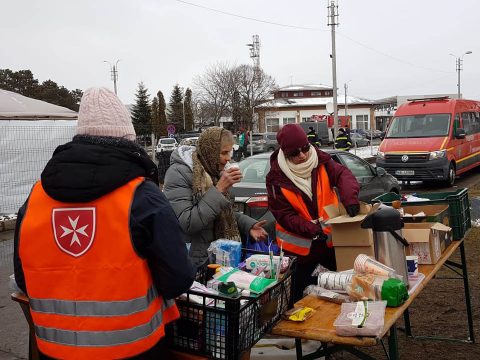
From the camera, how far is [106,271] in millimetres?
1784

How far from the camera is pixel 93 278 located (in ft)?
5.90

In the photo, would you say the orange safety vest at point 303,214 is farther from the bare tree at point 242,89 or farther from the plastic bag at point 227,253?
the bare tree at point 242,89

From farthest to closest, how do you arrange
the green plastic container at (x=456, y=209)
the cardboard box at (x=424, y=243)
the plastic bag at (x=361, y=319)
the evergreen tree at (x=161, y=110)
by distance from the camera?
the evergreen tree at (x=161, y=110) < the green plastic container at (x=456, y=209) < the cardboard box at (x=424, y=243) < the plastic bag at (x=361, y=319)

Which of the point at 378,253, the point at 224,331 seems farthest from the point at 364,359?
the point at 224,331

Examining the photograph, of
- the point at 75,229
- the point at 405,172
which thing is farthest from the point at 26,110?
the point at 75,229

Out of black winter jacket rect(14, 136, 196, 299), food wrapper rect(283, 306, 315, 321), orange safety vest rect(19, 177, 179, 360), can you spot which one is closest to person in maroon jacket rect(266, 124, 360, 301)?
food wrapper rect(283, 306, 315, 321)

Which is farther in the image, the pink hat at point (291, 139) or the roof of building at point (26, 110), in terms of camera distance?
the roof of building at point (26, 110)

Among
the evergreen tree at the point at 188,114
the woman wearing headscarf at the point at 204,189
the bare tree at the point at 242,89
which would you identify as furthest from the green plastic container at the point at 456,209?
the evergreen tree at the point at 188,114

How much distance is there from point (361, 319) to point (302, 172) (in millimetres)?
1555

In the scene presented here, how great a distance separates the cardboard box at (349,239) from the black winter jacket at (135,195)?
144 centimetres

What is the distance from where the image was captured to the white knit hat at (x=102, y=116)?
1984mm

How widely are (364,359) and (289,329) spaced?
0.59m

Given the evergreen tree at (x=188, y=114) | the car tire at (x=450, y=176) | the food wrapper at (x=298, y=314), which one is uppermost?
the evergreen tree at (x=188, y=114)

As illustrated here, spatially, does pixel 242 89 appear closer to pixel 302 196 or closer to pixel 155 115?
pixel 155 115
